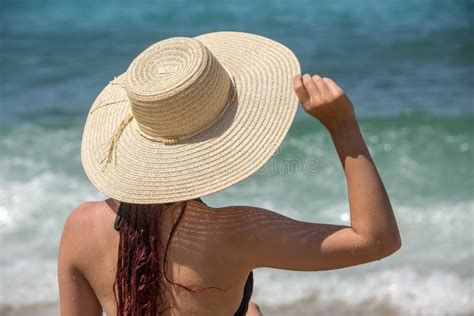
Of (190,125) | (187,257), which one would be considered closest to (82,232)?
(187,257)

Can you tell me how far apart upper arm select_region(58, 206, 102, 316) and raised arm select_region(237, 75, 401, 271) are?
1.40ft

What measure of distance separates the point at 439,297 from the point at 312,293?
2.14 feet

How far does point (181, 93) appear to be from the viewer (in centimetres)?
173

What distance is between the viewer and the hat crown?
174 cm

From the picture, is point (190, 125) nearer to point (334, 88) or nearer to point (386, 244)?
point (334, 88)

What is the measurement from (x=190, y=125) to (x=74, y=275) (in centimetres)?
47

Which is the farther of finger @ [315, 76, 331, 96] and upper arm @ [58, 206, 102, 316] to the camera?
upper arm @ [58, 206, 102, 316]

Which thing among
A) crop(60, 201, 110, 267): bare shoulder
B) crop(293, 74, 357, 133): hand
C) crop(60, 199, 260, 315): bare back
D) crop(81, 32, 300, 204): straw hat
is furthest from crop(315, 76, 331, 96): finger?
crop(60, 201, 110, 267): bare shoulder

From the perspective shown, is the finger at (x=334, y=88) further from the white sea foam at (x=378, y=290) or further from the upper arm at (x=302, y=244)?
the white sea foam at (x=378, y=290)

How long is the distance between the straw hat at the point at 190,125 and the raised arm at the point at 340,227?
11 centimetres

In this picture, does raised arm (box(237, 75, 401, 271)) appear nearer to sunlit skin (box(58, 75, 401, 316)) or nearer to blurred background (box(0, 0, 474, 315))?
sunlit skin (box(58, 75, 401, 316))

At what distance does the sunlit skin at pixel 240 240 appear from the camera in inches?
65.7

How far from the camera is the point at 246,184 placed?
579cm

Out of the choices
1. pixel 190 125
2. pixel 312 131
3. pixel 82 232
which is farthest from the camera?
pixel 312 131
